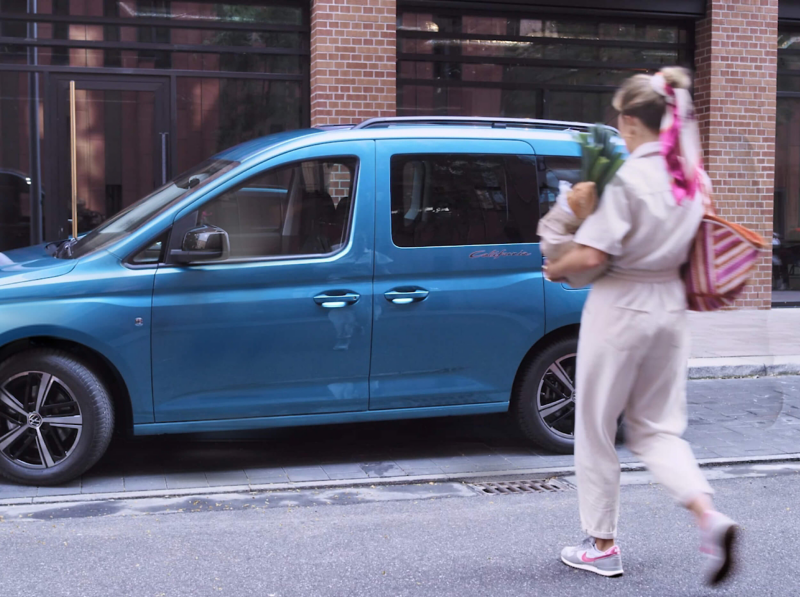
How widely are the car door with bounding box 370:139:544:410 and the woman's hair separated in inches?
91.3

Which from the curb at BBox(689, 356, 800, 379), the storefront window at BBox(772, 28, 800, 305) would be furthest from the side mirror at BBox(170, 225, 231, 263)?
the storefront window at BBox(772, 28, 800, 305)

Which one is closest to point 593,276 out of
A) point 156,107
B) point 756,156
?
point 156,107

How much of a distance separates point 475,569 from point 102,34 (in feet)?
27.4

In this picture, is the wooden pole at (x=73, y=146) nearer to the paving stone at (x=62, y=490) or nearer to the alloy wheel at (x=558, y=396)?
the paving stone at (x=62, y=490)

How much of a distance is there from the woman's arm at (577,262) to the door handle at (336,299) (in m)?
2.11

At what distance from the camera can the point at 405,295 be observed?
565 cm

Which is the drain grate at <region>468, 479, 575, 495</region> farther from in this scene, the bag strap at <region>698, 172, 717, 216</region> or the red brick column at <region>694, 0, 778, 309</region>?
the red brick column at <region>694, 0, 778, 309</region>

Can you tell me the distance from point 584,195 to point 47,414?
326 cm

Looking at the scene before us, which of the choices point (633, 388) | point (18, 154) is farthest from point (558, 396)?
point (18, 154)

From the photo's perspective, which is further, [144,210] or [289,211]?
[144,210]

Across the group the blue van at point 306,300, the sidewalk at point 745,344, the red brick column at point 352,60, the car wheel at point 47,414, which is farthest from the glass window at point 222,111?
the car wheel at point 47,414

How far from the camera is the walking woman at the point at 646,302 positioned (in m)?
3.45

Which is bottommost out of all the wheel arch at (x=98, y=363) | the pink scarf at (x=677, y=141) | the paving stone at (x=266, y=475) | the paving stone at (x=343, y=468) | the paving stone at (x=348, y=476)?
the paving stone at (x=348, y=476)

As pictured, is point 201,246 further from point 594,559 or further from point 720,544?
point 720,544
